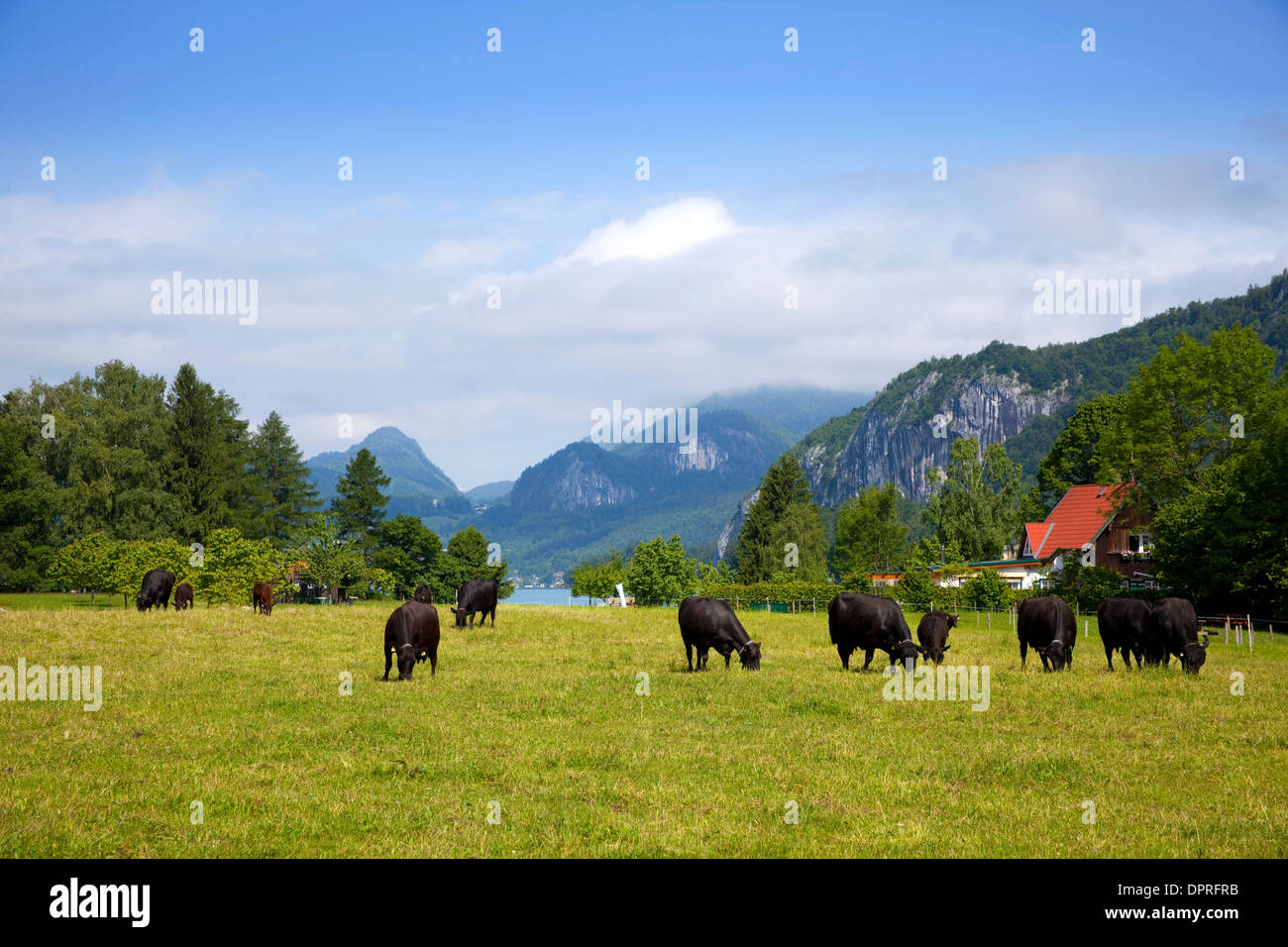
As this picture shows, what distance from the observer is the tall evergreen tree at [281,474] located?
10153 cm

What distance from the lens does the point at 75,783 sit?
12.4 m

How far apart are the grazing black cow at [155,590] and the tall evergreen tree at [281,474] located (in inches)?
2368

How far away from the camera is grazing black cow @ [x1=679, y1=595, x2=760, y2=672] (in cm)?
2528

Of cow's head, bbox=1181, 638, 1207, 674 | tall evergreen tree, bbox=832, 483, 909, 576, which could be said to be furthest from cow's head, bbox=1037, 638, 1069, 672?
tall evergreen tree, bbox=832, 483, 909, 576

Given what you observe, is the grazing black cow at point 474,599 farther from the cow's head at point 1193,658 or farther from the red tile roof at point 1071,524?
the red tile roof at point 1071,524

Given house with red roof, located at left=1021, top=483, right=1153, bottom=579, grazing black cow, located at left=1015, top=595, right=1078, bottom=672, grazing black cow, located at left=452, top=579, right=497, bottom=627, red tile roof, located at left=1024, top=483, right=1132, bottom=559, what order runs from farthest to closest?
red tile roof, located at left=1024, top=483, right=1132, bottom=559 < house with red roof, located at left=1021, top=483, right=1153, bottom=579 < grazing black cow, located at left=452, top=579, right=497, bottom=627 < grazing black cow, located at left=1015, top=595, right=1078, bottom=672

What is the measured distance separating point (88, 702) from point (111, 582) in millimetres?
38579

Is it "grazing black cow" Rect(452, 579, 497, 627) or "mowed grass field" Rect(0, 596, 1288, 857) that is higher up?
"grazing black cow" Rect(452, 579, 497, 627)

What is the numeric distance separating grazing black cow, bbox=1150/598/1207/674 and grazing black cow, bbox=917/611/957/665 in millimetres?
5615
